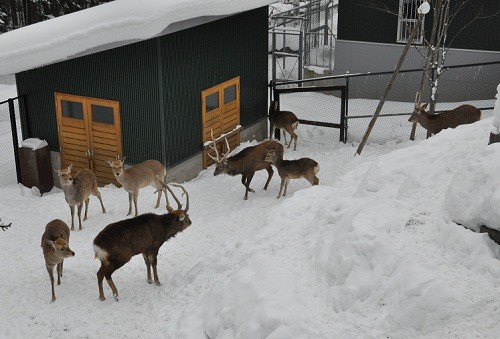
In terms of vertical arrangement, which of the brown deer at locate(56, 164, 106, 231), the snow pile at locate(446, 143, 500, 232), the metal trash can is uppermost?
the snow pile at locate(446, 143, 500, 232)

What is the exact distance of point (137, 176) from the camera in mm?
14500

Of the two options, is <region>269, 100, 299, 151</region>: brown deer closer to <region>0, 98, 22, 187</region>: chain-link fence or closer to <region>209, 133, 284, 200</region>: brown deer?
<region>209, 133, 284, 200</region>: brown deer

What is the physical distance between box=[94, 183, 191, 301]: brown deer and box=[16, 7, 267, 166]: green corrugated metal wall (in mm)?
4500

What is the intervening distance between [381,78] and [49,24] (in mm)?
12611

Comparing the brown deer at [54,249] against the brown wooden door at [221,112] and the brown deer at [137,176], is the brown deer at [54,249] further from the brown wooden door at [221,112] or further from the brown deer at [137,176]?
the brown wooden door at [221,112]

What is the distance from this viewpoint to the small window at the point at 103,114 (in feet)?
53.1

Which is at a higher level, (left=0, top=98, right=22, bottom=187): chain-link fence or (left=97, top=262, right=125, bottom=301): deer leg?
(left=97, top=262, right=125, bottom=301): deer leg

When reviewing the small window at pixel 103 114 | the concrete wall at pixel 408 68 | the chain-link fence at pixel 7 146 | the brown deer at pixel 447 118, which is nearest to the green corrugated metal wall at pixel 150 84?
the small window at pixel 103 114

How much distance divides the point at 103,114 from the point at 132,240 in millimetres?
6021

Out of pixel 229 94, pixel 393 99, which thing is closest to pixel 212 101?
pixel 229 94

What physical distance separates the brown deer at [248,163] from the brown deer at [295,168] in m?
0.27

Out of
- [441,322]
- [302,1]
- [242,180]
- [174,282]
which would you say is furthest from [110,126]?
[302,1]

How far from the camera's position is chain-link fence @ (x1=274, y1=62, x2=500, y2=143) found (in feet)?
68.6

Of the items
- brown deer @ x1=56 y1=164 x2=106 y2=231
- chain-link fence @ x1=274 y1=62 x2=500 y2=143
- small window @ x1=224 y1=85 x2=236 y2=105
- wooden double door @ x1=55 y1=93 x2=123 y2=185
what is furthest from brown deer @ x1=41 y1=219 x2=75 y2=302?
chain-link fence @ x1=274 y1=62 x2=500 y2=143
